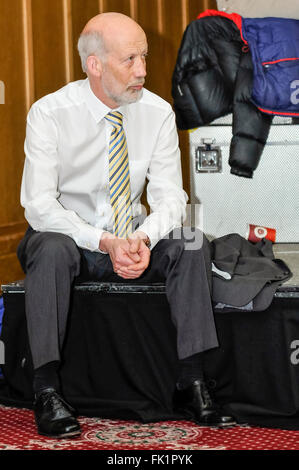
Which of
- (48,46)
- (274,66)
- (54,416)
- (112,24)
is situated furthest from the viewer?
(48,46)

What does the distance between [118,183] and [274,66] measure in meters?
1.04

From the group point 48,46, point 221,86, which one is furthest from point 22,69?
point 221,86

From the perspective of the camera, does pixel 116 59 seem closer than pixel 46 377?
No

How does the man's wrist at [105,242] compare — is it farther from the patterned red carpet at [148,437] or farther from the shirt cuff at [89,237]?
the patterned red carpet at [148,437]

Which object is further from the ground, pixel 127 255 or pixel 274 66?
pixel 274 66

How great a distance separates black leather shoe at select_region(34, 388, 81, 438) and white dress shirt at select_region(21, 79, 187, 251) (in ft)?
1.30

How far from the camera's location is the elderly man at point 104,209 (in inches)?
67.9

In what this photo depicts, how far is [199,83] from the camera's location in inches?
111

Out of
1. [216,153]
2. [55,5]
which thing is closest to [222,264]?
[216,153]

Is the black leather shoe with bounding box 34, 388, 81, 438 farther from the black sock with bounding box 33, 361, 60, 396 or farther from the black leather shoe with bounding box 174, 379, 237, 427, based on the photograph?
the black leather shoe with bounding box 174, 379, 237, 427

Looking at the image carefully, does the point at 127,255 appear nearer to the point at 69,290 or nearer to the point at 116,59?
the point at 69,290

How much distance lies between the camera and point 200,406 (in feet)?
5.80

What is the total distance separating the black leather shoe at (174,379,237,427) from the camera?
68.7 inches

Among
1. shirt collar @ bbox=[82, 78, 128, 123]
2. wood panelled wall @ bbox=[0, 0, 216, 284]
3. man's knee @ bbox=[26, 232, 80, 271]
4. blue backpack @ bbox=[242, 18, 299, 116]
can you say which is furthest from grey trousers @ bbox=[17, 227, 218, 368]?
blue backpack @ bbox=[242, 18, 299, 116]
